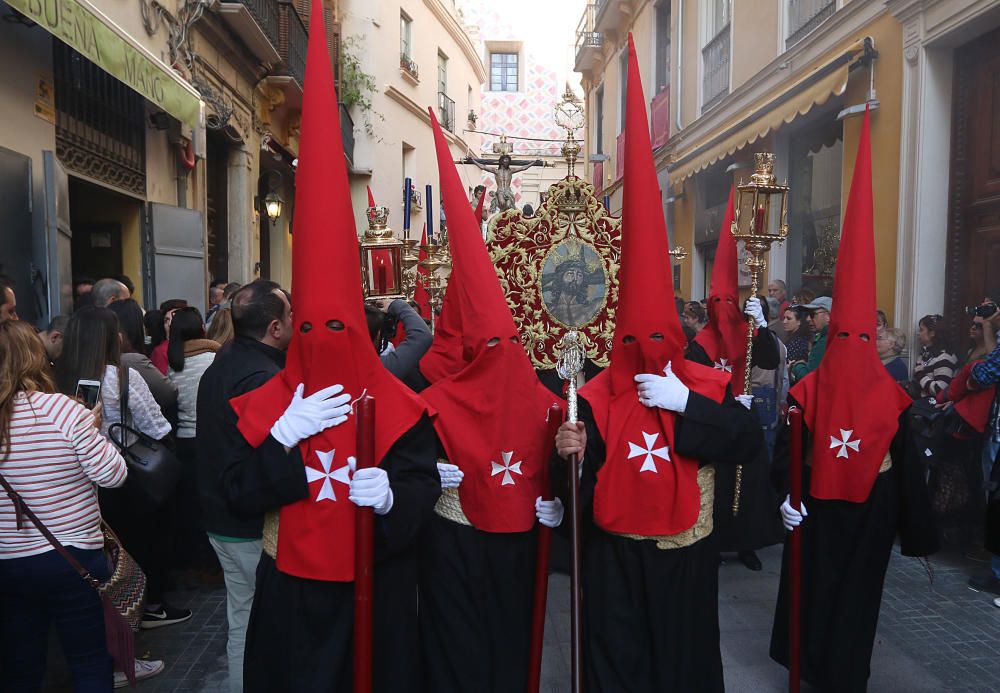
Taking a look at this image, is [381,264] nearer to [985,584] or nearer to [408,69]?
[985,584]

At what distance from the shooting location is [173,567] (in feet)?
17.7

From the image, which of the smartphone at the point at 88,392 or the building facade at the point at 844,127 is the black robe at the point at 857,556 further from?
the building facade at the point at 844,127

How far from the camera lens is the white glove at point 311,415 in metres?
2.43

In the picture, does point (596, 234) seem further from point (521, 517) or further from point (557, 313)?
point (521, 517)

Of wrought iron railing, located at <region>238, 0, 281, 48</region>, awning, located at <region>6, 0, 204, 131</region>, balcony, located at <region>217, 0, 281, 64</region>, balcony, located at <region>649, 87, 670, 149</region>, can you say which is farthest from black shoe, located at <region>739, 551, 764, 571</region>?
balcony, located at <region>649, 87, 670, 149</region>

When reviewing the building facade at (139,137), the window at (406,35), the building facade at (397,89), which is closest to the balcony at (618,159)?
the building facade at (397,89)

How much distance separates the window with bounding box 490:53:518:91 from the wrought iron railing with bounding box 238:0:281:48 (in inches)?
799

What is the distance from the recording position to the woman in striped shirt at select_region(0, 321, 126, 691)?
2.85 meters

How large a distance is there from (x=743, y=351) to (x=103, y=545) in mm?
3876

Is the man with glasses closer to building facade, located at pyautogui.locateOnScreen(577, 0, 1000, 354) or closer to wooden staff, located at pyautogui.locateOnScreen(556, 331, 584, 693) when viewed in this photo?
building facade, located at pyautogui.locateOnScreen(577, 0, 1000, 354)

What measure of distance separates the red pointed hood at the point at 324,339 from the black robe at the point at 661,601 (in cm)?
98

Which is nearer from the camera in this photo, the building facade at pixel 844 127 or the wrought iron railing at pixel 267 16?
the building facade at pixel 844 127

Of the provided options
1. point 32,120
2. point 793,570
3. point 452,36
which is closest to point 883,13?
point 793,570

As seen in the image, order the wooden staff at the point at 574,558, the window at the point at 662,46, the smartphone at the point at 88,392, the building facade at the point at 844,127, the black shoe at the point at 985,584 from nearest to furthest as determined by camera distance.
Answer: the wooden staff at the point at 574,558 → the smartphone at the point at 88,392 → the black shoe at the point at 985,584 → the building facade at the point at 844,127 → the window at the point at 662,46
